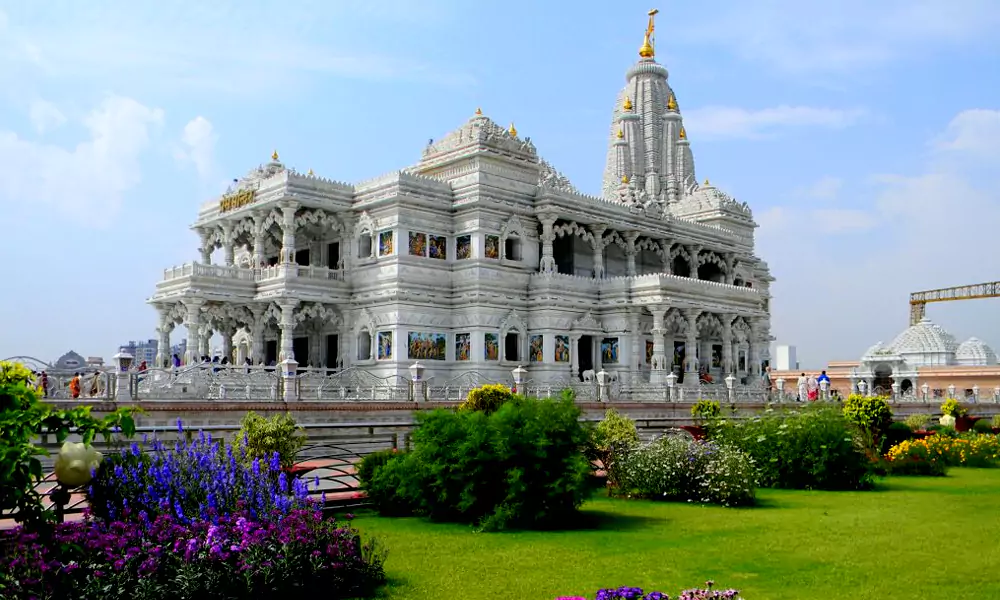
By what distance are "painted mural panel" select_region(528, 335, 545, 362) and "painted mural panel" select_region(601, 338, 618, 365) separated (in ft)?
12.4

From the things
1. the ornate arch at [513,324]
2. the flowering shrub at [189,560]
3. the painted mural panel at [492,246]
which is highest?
the painted mural panel at [492,246]

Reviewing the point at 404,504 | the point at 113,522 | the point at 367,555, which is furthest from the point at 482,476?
the point at 113,522

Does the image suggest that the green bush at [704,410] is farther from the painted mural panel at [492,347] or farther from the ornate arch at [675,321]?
the ornate arch at [675,321]

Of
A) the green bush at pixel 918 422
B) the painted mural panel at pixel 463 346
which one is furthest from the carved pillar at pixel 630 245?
the green bush at pixel 918 422

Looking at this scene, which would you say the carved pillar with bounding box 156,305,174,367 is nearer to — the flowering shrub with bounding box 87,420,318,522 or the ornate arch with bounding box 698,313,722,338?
the ornate arch with bounding box 698,313,722,338

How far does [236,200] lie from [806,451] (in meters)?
31.1

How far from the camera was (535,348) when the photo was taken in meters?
41.5

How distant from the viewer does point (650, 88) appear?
63.4 metres

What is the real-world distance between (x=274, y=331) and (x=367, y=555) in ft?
115

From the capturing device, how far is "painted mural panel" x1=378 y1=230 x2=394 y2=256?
131 ft

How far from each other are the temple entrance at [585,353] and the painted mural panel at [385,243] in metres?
10.3

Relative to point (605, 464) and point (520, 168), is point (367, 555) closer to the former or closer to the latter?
point (605, 464)

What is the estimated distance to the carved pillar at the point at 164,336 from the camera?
4000 cm

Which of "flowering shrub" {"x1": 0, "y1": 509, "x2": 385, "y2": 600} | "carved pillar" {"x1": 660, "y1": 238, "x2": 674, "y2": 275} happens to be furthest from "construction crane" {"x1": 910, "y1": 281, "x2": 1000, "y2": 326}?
"flowering shrub" {"x1": 0, "y1": 509, "x2": 385, "y2": 600}
